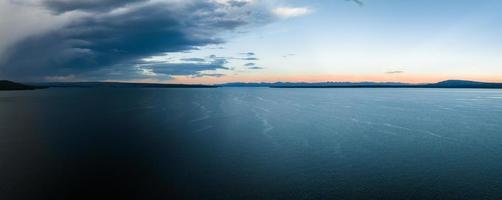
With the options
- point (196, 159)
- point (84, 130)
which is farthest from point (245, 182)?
point (84, 130)

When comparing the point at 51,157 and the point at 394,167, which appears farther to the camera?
the point at 51,157

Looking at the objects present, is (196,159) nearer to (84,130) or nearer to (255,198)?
(255,198)

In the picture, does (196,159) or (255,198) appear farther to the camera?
(196,159)

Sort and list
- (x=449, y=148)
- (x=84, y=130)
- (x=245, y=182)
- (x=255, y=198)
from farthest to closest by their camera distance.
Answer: (x=84, y=130) < (x=449, y=148) < (x=245, y=182) < (x=255, y=198)

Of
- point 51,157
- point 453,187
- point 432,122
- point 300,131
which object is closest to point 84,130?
point 51,157

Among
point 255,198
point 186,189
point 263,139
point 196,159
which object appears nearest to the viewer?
point 255,198

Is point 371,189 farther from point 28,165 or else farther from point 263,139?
point 28,165

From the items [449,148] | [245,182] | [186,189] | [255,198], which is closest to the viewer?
[255,198]

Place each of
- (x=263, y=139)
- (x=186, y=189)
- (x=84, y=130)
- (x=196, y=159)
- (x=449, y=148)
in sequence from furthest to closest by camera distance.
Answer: (x=84, y=130) < (x=263, y=139) < (x=449, y=148) < (x=196, y=159) < (x=186, y=189)
